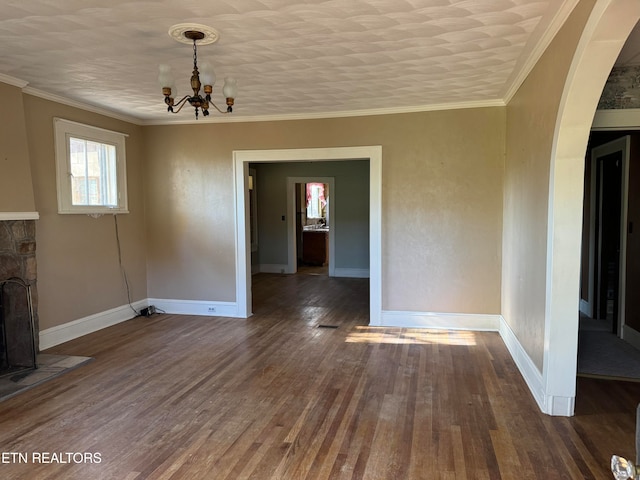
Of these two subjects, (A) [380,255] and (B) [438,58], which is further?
(A) [380,255]

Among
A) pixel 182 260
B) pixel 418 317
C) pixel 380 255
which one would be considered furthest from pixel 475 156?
pixel 182 260

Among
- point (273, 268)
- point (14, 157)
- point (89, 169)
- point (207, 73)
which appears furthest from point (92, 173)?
point (273, 268)

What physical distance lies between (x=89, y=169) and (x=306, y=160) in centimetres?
248

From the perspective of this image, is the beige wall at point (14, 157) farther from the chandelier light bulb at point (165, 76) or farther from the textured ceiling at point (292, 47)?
the chandelier light bulb at point (165, 76)

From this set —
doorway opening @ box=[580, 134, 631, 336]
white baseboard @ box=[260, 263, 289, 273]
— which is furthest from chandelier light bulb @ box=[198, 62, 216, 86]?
white baseboard @ box=[260, 263, 289, 273]

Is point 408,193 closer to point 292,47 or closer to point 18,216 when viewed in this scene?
point 292,47

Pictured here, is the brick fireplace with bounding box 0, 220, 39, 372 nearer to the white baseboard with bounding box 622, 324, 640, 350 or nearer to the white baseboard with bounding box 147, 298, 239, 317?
the white baseboard with bounding box 147, 298, 239, 317

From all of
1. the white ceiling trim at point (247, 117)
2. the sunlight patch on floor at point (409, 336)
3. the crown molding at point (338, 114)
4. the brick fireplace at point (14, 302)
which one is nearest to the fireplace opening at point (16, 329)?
the brick fireplace at point (14, 302)

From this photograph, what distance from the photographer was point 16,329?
362 cm

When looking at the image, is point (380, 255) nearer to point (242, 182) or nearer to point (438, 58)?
point (242, 182)

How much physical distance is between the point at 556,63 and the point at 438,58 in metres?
0.88

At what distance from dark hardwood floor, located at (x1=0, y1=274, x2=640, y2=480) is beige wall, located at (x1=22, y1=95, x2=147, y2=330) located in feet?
1.73

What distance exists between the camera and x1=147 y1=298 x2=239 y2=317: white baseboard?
5410 millimetres

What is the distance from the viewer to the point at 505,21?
2561 mm
